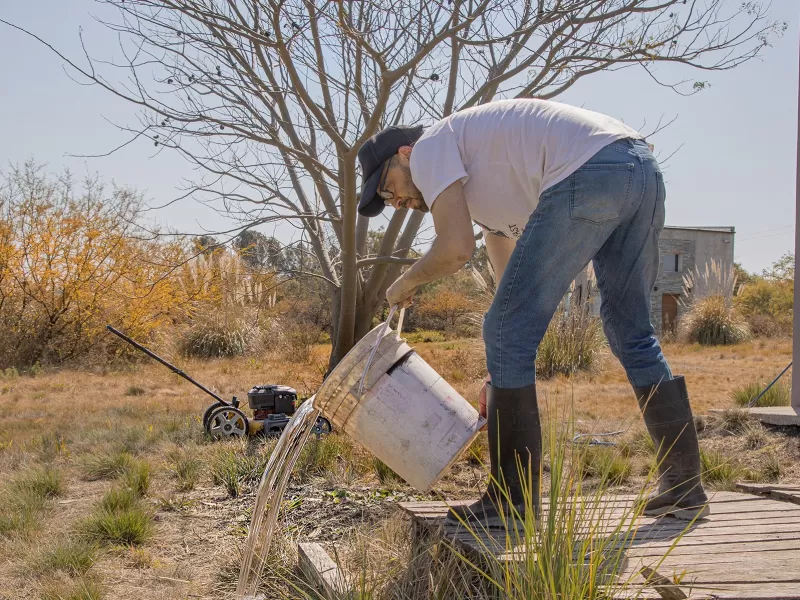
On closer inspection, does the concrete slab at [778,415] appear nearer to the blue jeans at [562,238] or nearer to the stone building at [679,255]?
the blue jeans at [562,238]

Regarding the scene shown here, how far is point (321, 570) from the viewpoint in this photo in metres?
2.32

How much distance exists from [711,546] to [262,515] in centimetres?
136

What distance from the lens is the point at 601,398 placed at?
7.47 m

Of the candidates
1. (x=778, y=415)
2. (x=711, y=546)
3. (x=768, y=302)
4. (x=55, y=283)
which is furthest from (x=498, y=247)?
(x=768, y=302)

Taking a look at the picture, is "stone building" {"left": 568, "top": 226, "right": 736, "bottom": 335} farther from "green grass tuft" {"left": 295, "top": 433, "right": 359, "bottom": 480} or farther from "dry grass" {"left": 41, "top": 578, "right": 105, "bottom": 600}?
"dry grass" {"left": 41, "top": 578, "right": 105, "bottom": 600}

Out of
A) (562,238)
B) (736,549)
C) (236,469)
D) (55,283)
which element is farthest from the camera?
(55,283)

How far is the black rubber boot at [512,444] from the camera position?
7.25 feet

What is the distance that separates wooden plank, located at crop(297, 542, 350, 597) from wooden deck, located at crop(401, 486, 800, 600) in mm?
321

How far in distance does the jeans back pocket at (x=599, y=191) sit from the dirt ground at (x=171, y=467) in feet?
1.79

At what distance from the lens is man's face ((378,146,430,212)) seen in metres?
2.45

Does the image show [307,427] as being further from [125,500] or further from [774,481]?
[774,481]

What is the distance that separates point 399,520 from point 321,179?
3729 millimetres

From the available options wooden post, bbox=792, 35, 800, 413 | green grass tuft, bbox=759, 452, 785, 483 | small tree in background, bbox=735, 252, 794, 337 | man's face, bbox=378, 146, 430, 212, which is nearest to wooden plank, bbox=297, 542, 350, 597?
man's face, bbox=378, 146, 430, 212

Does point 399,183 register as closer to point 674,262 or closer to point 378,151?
point 378,151
